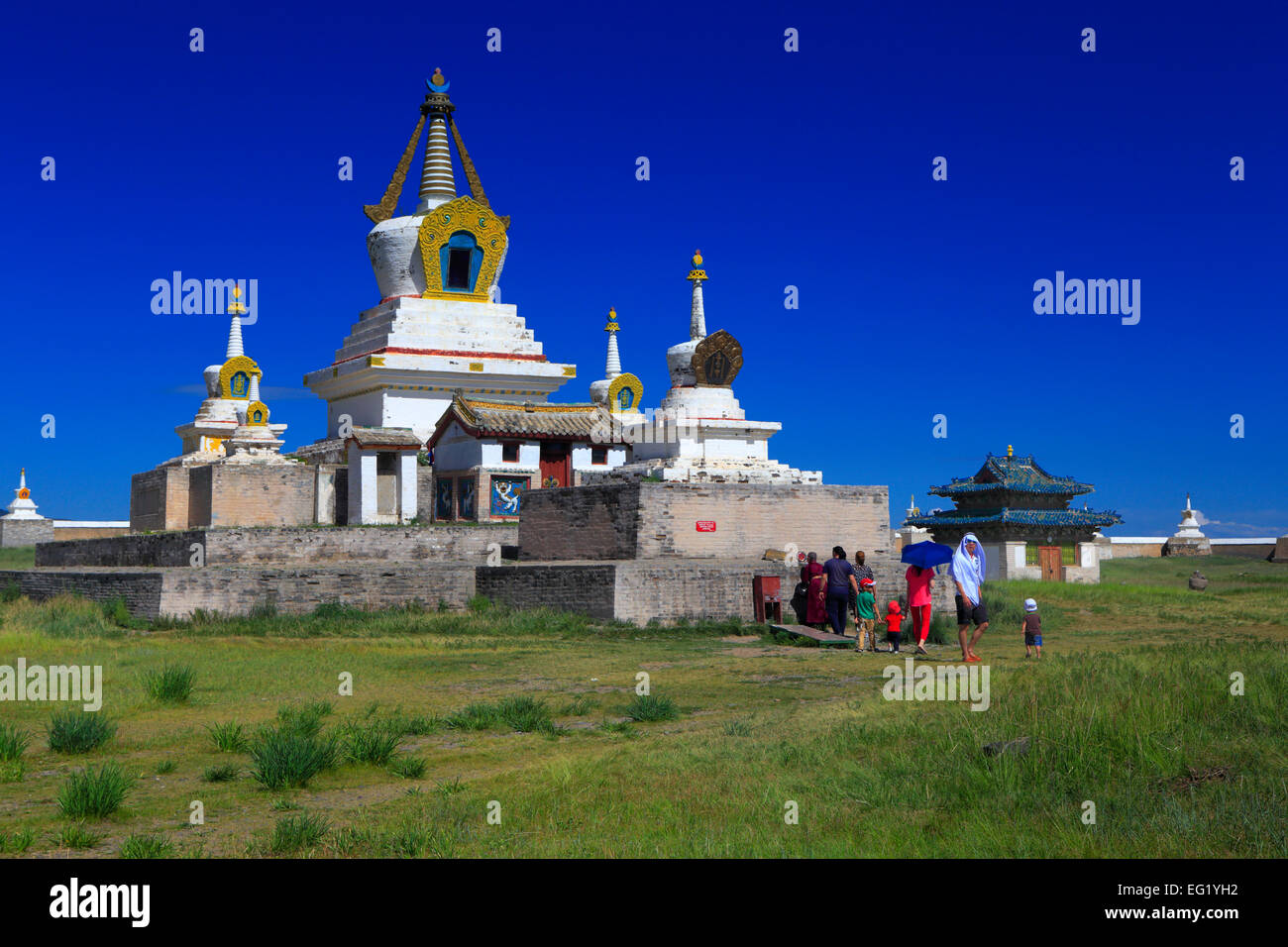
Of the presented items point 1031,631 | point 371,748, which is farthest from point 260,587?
point 1031,631

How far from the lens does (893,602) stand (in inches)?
608

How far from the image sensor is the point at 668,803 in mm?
7102

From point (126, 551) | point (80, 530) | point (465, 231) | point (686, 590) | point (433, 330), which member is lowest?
point (686, 590)

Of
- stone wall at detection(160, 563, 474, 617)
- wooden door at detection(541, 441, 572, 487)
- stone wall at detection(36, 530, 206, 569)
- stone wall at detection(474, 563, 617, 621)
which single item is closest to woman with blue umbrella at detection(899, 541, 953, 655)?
stone wall at detection(474, 563, 617, 621)

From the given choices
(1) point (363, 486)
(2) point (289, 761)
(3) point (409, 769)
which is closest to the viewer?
(2) point (289, 761)

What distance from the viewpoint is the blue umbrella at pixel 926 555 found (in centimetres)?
1470

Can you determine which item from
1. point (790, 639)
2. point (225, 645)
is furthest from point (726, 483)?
point (225, 645)

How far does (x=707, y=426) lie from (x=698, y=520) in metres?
7.40

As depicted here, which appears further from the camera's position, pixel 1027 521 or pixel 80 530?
pixel 80 530

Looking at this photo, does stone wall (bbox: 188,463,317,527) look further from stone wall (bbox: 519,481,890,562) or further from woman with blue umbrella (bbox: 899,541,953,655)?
woman with blue umbrella (bbox: 899,541,953,655)

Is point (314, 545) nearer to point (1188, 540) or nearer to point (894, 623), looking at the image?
point (894, 623)

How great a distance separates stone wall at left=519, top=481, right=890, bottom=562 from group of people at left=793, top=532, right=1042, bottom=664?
249 centimetres

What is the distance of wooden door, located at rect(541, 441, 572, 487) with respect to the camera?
26.4 m
